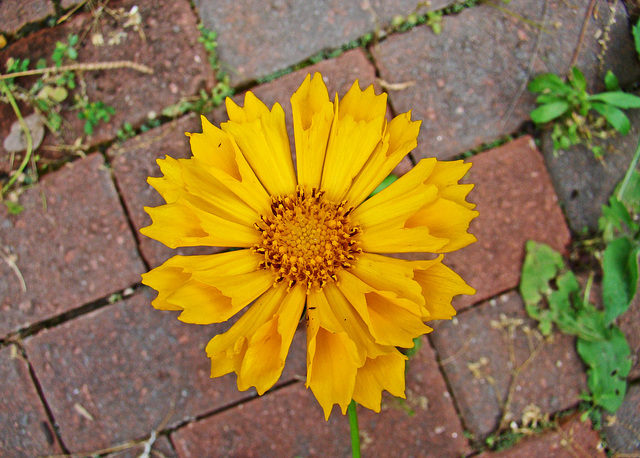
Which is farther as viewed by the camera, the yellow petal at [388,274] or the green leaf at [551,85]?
the green leaf at [551,85]

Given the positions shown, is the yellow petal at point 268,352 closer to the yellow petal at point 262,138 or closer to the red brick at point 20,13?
the yellow petal at point 262,138

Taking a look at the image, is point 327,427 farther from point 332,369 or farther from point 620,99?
point 620,99

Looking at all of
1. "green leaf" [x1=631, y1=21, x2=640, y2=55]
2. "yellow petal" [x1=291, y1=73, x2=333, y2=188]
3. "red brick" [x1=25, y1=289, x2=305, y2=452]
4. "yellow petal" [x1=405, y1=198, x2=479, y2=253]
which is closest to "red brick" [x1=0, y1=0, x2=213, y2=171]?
"red brick" [x1=25, y1=289, x2=305, y2=452]

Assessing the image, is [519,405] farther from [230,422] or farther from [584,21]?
[584,21]

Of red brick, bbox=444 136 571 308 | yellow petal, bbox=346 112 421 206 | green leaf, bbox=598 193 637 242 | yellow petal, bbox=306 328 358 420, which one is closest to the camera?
yellow petal, bbox=306 328 358 420

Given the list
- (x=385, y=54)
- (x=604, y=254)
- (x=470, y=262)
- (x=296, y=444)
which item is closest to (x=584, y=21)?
(x=385, y=54)

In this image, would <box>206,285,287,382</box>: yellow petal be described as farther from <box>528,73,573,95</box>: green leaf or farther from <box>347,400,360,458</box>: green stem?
<box>528,73,573,95</box>: green leaf

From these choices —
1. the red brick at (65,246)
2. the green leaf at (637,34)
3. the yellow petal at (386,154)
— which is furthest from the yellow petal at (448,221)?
the green leaf at (637,34)
